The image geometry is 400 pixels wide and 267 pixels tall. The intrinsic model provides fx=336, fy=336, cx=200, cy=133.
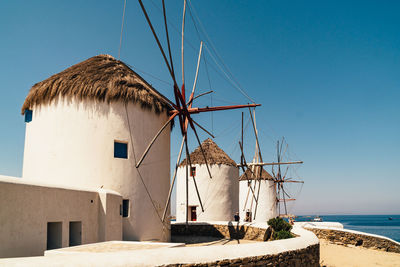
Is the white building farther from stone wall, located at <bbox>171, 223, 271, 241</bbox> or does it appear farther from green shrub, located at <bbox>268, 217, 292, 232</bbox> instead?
green shrub, located at <bbox>268, 217, 292, 232</bbox>

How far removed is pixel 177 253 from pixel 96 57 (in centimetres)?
1090

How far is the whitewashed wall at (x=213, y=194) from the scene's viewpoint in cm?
2248

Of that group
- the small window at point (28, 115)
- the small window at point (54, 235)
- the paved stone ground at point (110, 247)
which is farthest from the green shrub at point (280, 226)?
the small window at point (28, 115)

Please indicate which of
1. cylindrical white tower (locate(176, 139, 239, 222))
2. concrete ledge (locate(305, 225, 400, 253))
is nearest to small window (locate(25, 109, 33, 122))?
cylindrical white tower (locate(176, 139, 239, 222))

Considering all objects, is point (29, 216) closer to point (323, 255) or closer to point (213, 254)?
point (213, 254)

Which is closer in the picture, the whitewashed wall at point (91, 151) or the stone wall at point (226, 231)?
the whitewashed wall at point (91, 151)

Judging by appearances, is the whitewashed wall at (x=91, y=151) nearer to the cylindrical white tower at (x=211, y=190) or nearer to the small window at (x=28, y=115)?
the small window at (x=28, y=115)

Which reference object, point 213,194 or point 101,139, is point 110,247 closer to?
point 101,139

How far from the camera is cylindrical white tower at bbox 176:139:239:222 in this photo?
2256cm

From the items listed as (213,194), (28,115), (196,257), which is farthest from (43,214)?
(213,194)

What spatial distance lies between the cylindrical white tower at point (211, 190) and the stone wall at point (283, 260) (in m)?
13.6

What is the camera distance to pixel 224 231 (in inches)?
674

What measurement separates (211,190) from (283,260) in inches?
632

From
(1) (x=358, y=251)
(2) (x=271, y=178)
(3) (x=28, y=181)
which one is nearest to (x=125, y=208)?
(3) (x=28, y=181)
